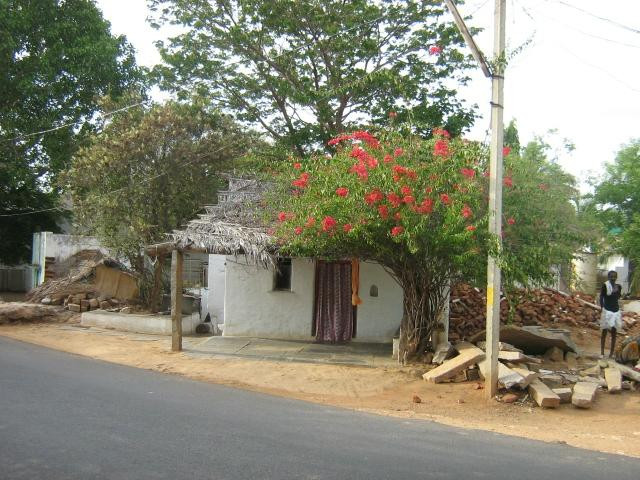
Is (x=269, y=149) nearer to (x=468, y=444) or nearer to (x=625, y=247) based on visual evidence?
(x=625, y=247)

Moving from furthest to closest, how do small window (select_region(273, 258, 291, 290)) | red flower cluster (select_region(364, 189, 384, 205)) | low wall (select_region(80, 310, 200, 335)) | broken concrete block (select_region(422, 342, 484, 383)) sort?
low wall (select_region(80, 310, 200, 335))
small window (select_region(273, 258, 291, 290))
broken concrete block (select_region(422, 342, 484, 383))
red flower cluster (select_region(364, 189, 384, 205))

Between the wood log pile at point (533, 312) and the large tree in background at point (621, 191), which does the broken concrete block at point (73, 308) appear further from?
the large tree in background at point (621, 191)

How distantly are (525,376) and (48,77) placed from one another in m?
22.2

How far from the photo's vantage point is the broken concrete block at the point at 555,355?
1149 centimetres

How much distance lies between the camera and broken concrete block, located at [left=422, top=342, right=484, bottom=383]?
9.91 m

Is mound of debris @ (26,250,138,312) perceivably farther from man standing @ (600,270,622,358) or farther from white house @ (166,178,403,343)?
man standing @ (600,270,622,358)

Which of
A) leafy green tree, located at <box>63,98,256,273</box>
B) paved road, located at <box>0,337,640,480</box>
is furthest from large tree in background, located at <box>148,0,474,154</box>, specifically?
paved road, located at <box>0,337,640,480</box>

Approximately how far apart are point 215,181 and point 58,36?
38.6 feet

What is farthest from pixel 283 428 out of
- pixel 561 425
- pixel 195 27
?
pixel 195 27

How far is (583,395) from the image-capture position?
8547 mm

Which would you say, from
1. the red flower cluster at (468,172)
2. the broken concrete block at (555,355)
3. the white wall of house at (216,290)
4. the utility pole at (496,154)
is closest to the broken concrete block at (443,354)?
the broken concrete block at (555,355)

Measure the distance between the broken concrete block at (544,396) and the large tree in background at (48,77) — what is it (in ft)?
68.0

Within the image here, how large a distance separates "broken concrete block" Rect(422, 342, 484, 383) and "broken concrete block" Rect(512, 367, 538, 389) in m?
0.79

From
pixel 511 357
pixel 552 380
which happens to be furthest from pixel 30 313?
pixel 552 380
